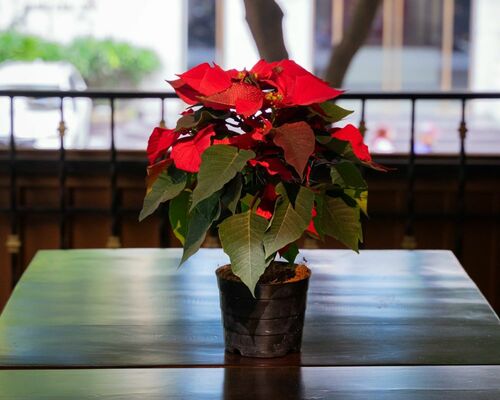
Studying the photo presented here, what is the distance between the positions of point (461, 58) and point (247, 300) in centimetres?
1456

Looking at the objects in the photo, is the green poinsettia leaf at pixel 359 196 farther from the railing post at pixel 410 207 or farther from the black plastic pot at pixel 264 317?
the railing post at pixel 410 207

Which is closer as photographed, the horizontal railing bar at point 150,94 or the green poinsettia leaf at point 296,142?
the green poinsettia leaf at point 296,142

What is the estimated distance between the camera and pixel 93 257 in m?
2.17

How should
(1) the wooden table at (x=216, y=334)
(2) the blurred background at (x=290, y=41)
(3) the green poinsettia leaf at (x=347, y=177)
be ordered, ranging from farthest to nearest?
(2) the blurred background at (x=290, y=41), (3) the green poinsettia leaf at (x=347, y=177), (1) the wooden table at (x=216, y=334)

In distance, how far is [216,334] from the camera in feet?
5.38

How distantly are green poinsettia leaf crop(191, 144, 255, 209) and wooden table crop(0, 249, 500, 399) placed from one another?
0.91 ft

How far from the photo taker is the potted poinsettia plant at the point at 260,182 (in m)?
1.44

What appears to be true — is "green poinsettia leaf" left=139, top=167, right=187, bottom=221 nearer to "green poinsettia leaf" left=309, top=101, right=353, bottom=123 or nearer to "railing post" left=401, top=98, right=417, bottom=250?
"green poinsettia leaf" left=309, top=101, right=353, bottom=123

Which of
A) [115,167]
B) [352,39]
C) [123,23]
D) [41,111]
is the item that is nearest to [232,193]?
[115,167]

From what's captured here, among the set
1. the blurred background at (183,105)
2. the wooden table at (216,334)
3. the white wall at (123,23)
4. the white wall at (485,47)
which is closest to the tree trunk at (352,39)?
the blurred background at (183,105)

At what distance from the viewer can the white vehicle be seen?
20.2ft

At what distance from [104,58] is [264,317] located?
1322 cm

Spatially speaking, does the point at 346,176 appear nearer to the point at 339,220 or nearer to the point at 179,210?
the point at 339,220

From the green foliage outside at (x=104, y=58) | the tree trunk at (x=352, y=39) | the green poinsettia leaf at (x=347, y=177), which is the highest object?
the green foliage outside at (x=104, y=58)
